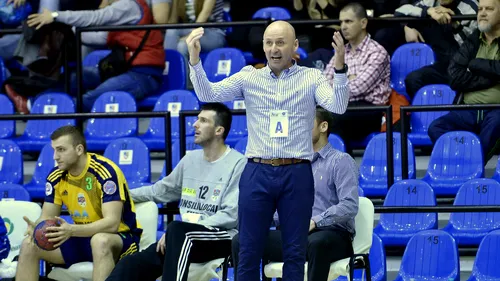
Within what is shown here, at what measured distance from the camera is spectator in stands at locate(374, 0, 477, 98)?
9.17m

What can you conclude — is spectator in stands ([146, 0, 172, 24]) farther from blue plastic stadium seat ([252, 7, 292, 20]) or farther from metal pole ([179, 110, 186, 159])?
metal pole ([179, 110, 186, 159])

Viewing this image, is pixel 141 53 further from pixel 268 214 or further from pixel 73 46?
pixel 268 214

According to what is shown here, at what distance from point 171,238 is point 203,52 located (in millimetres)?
3866

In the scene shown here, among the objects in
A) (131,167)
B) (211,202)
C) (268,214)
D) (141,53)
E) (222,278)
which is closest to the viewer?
(268,214)

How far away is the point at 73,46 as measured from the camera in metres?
10.0

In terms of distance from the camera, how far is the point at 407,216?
7.86 metres

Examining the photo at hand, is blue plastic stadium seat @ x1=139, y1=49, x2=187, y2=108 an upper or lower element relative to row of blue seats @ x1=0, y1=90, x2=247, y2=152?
upper

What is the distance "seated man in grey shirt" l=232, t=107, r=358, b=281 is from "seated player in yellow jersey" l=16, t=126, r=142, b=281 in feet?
2.76

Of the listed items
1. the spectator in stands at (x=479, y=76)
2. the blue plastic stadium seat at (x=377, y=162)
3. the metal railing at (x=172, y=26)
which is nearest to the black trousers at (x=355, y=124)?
the blue plastic stadium seat at (x=377, y=162)

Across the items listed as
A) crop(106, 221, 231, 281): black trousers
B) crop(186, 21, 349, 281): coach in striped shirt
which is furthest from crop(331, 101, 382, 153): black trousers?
Answer: crop(186, 21, 349, 281): coach in striped shirt

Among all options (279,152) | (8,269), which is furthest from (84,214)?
(279,152)

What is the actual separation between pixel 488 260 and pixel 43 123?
4.13m

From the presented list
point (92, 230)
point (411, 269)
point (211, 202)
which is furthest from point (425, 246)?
point (92, 230)

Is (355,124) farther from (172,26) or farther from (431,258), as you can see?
(431,258)
